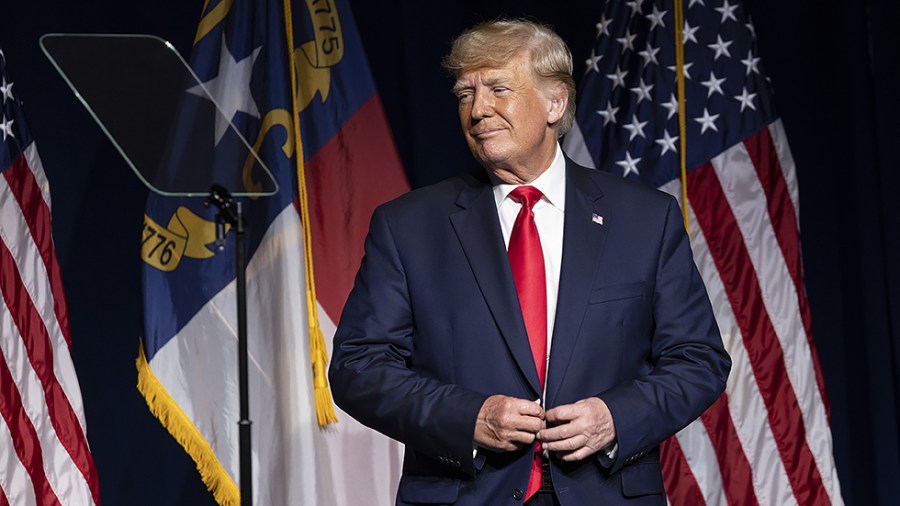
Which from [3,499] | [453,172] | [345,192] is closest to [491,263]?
[345,192]

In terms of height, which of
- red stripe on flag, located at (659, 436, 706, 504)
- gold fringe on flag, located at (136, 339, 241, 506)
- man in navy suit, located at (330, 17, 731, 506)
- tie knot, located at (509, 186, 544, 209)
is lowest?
red stripe on flag, located at (659, 436, 706, 504)

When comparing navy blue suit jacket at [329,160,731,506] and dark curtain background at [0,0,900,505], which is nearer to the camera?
navy blue suit jacket at [329,160,731,506]

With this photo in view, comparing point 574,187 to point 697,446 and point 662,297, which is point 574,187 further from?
point 697,446

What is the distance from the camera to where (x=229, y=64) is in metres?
3.20

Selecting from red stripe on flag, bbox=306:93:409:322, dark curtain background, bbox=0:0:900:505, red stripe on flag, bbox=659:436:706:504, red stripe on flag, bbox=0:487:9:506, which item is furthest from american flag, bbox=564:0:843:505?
red stripe on flag, bbox=0:487:9:506

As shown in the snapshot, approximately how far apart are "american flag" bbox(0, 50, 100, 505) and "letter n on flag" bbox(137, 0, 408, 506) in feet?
0.76

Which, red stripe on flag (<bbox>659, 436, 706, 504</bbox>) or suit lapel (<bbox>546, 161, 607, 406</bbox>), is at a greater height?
suit lapel (<bbox>546, 161, 607, 406</bbox>)

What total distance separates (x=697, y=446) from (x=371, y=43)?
5.79ft

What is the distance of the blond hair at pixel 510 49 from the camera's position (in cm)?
189

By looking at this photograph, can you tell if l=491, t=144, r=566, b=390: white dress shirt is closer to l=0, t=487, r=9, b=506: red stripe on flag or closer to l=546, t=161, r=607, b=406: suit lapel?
l=546, t=161, r=607, b=406: suit lapel

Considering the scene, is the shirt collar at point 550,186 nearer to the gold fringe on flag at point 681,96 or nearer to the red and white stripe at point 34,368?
the gold fringe on flag at point 681,96

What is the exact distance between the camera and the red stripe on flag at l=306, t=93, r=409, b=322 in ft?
10.5

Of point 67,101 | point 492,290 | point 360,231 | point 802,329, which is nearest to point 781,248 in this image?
point 802,329

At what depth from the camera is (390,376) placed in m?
1.74
